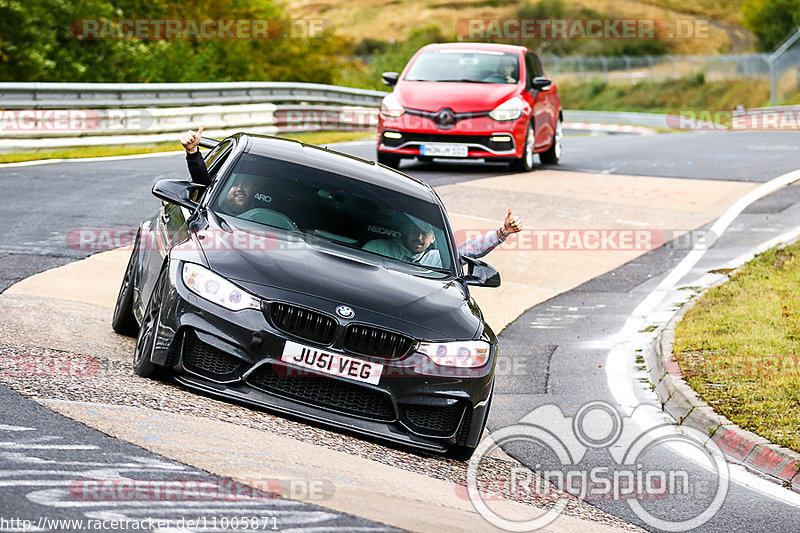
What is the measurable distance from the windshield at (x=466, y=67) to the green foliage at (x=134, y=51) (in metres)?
15.5

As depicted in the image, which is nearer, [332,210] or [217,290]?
[217,290]

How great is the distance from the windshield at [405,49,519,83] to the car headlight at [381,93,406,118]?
765 mm

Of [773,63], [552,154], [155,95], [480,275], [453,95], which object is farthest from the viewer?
[773,63]

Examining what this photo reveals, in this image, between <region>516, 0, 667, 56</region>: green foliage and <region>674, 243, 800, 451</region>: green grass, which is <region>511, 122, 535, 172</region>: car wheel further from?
<region>516, 0, 667, 56</region>: green foliage

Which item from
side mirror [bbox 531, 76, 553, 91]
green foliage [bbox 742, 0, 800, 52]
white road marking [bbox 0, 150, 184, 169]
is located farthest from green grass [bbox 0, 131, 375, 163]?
green foliage [bbox 742, 0, 800, 52]

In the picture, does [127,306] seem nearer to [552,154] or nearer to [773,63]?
[552,154]

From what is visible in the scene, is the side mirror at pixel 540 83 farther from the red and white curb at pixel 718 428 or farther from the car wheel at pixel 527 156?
the red and white curb at pixel 718 428

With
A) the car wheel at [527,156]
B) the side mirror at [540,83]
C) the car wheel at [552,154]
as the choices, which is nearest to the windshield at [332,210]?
the car wheel at [527,156]

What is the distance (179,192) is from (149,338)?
1.20 meters

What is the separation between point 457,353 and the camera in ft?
21.7

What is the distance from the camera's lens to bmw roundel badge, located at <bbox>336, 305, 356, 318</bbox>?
21.0ft

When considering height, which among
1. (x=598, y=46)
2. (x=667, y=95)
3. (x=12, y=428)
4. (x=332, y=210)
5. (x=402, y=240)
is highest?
(x=332, y=210)

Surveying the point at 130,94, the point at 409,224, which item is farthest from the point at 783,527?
the point at 130,94

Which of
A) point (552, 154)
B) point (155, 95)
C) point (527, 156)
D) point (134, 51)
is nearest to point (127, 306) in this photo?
point (527, 156)
